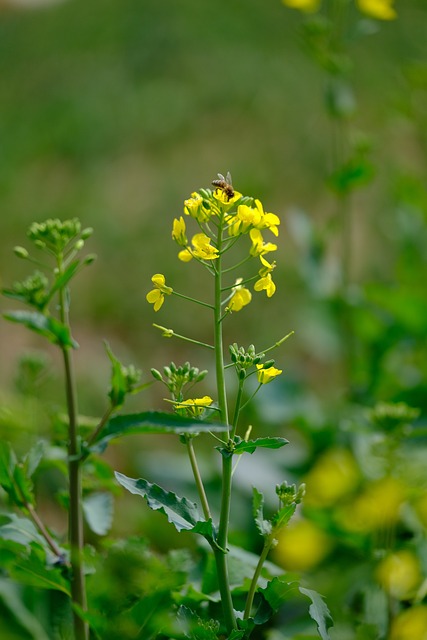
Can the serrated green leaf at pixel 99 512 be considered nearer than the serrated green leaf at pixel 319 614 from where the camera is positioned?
No

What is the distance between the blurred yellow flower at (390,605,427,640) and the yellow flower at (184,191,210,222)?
22.7 inches

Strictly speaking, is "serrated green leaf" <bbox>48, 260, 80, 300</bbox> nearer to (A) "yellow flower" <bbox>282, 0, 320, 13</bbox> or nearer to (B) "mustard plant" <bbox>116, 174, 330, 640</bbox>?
(B) "mustard plant" <bbox>116, 174, 330, 640</bbox>

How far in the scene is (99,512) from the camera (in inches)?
50.4

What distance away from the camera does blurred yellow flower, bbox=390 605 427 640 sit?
1082mm

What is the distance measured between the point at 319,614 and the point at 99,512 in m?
0.43

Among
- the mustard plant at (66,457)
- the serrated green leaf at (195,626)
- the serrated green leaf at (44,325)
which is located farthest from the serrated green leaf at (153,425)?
the serrated green leaf at (195,626)

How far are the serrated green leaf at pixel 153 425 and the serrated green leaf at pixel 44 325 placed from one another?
0.11m

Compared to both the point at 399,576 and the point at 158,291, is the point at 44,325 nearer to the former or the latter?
the point at 158,291

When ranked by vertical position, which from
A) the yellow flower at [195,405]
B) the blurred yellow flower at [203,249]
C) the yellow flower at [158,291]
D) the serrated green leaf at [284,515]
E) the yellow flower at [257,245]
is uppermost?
the yellow flower at [257,245]

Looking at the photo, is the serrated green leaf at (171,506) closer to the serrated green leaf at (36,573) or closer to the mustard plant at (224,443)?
the mustard plant at (224,443)

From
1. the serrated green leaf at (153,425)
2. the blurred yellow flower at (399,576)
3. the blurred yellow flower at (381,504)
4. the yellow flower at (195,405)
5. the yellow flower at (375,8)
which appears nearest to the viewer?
the serrated green leaf at (153,425)

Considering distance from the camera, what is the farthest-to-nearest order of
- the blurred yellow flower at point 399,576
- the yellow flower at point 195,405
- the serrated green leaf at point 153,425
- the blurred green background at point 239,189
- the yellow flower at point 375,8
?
the blurred green background at point 239,189, the yellow flower at point 375,8, the blurred yellow flower at point 399,576, the yellow flower at point 195,405, the serrated green leaf at point 153,425

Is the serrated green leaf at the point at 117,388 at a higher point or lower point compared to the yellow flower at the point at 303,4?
lower

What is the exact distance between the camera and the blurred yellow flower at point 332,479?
1.29 meters
